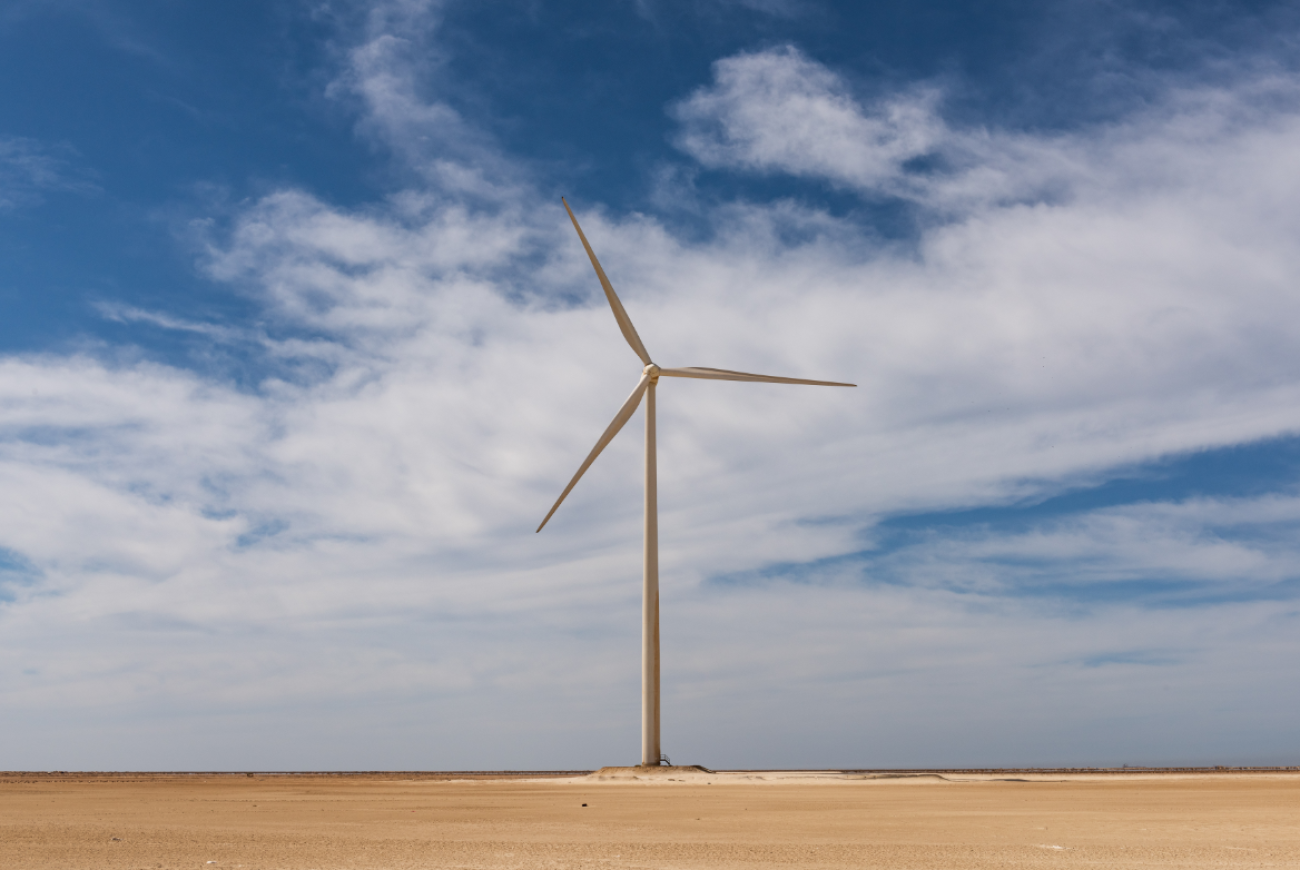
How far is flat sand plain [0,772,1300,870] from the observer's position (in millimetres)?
15914

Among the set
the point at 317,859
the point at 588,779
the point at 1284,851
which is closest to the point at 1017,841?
the point at 1284,851

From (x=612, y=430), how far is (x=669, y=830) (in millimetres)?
40822

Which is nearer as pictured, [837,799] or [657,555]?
[837,799]

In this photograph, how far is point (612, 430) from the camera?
6128cm

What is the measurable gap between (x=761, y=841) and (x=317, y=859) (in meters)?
8.43

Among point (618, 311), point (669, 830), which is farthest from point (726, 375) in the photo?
point (669, 830)

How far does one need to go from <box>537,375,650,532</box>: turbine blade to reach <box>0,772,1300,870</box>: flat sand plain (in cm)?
2387

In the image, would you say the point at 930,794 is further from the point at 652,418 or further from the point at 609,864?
the point at 652,418

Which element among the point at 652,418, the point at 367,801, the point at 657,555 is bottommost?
the point at 367,801

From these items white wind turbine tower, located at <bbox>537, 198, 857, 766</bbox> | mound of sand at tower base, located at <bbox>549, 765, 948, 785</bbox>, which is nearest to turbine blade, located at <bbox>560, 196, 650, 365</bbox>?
white wind turbine tower, located at <bbox>537, 198, 857, 766</bbox>

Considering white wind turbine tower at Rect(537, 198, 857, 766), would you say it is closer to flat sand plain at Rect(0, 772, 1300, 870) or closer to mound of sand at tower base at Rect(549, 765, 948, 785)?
mound of sand at tower base at Rect(549, 765, 948, 785)

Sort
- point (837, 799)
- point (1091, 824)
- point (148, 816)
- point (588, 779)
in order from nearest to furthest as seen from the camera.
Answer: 1. point (1091, 824)
2. point (148, 816)
3. point (837, 799)
4. point (588, 779)

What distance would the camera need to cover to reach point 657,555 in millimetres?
56062

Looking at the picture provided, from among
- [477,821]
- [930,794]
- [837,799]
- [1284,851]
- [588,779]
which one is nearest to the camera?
[1284,851]
